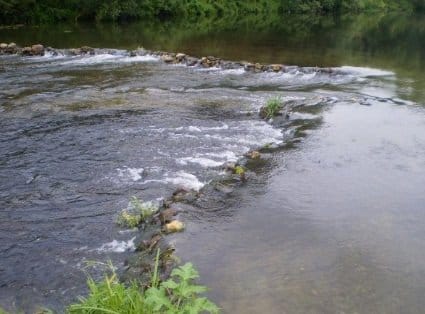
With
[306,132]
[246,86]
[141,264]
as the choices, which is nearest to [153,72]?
[246,86]

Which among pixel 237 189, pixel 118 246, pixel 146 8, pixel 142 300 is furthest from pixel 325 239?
pixel 146 8

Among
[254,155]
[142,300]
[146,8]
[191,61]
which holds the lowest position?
[191,61]

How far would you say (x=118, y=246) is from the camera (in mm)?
6012

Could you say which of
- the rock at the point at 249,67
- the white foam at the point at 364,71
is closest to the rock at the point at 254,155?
the rock at the point at 249,67

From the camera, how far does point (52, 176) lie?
26.8 ft

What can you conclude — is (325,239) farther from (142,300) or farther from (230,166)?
(142,300)

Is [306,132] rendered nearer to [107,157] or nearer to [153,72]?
[107,157]

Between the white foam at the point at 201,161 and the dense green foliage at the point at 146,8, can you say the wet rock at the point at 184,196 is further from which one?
the dense green foliage at the point at 146,8

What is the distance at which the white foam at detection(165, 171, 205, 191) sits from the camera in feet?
25.2

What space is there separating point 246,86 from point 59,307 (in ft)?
36.4

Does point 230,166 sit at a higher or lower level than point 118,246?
higher

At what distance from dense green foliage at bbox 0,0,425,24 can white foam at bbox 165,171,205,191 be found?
25380 millimetres

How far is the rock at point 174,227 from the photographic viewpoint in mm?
6186

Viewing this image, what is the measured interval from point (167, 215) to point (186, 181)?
143 centimetres
